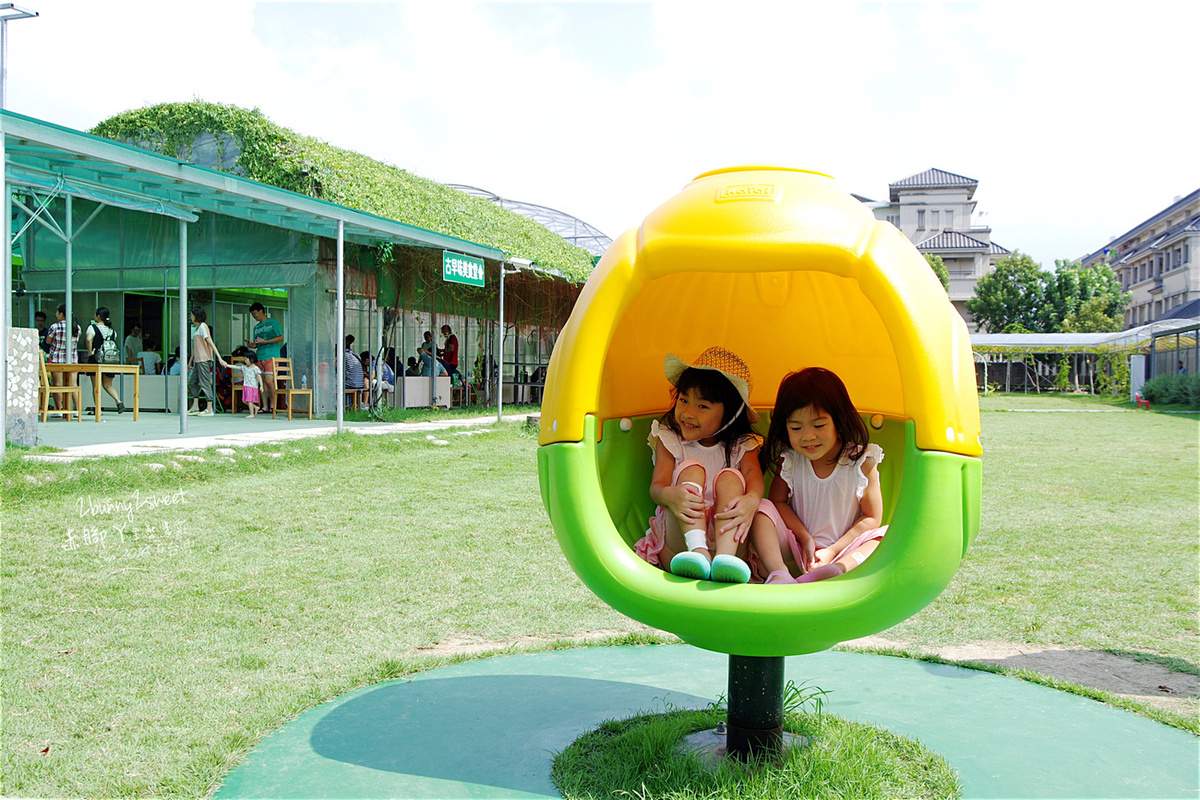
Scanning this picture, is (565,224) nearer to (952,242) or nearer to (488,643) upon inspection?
(488,643)

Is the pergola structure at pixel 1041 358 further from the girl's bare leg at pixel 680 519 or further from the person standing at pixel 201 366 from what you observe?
the girl's bare leg at pixel 680 519

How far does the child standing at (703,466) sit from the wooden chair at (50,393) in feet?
33.0

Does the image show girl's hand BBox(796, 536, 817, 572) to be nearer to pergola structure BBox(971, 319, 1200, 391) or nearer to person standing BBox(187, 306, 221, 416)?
person standing BBox(187, 306, 221, 416)

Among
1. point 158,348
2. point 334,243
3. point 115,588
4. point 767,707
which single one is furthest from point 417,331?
point 767,707

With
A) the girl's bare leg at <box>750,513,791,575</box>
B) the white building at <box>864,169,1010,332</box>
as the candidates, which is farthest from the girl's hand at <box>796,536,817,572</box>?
the white building at <box>864,169,1010,332</box>

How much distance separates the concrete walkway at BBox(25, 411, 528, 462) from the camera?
9.48m

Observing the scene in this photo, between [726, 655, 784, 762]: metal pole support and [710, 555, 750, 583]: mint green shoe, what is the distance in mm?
365

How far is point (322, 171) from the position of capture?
618 inches

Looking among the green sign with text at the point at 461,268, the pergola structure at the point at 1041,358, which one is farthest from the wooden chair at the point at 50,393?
the pergola structure at the point at 1041,358

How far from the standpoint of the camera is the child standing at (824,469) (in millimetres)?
3311

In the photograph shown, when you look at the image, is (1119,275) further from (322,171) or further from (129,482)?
(129,482)

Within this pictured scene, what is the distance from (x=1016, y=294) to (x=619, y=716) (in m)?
57.1

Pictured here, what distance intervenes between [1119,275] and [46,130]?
A: 79158 millimetres

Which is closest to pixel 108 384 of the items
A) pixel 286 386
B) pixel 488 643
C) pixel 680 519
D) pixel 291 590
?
pixel 286 386
